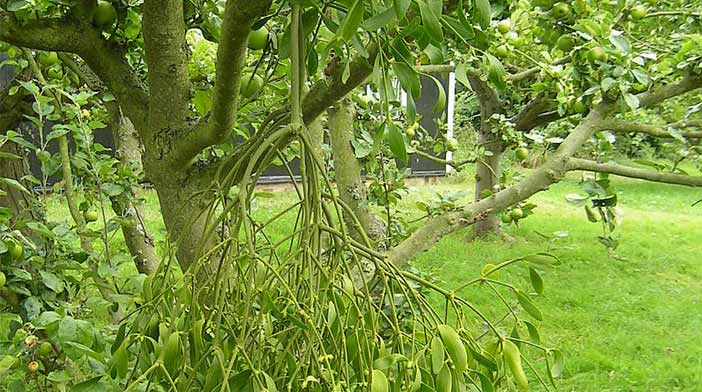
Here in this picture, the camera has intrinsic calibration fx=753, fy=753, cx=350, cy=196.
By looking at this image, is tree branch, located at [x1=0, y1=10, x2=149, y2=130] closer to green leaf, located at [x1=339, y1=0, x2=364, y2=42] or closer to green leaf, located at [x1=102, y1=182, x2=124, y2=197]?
green leaf, located at [x1=102, y1=182, x2=124, y2=197]

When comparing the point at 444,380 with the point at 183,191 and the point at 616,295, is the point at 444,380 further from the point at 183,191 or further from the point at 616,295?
the point at 616,295

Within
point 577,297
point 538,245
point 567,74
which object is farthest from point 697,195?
point 567,74

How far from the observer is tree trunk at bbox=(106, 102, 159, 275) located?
2.09 m

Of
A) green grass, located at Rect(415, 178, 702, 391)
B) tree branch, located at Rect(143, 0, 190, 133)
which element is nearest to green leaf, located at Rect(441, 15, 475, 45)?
tree branch, located at Rect(143, 0, 190, 133)

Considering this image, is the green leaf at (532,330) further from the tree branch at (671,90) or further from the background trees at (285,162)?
the tree branch at (671,90)

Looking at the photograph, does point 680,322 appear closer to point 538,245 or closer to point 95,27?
point 538,245

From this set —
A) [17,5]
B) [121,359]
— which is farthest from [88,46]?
[121,359]

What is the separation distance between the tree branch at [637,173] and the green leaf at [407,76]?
901 millimetres

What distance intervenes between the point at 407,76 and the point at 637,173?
97 centimetres

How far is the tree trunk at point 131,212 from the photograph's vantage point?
6.85 feet

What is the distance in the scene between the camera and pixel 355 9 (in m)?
0.61

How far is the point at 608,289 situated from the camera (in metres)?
5.71

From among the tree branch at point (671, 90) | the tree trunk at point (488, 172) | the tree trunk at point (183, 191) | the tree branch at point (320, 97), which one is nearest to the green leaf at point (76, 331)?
the tree trunk at point (183, 191)

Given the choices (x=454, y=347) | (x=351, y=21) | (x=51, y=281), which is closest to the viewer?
(x=351, y=21)
